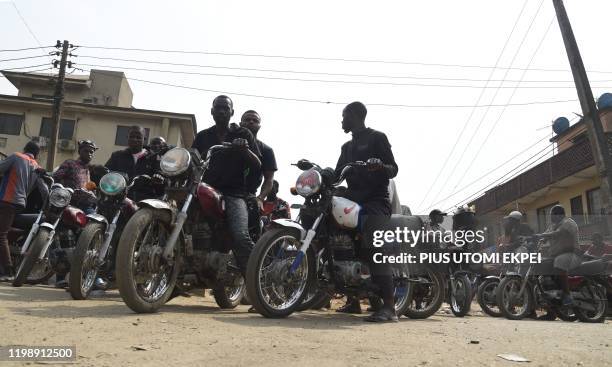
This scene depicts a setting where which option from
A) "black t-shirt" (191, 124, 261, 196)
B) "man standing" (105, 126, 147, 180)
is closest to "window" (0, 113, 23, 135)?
"man standing" (105, 126, 147, 180)

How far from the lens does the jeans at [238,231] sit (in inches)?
159

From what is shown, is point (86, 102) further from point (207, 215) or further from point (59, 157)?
point (207, 215)

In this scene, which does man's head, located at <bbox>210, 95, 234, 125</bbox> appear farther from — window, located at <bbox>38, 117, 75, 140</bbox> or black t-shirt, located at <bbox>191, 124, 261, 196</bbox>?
window, located at <bbox>38, 117, 75, 140</bbox>

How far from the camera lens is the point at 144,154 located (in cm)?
566

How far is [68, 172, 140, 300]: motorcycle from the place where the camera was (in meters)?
4.30

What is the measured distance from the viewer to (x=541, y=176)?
21453mm

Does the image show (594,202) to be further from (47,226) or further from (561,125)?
(47,226)

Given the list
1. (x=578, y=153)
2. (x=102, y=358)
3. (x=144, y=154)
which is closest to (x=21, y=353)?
(x=102, y=358)

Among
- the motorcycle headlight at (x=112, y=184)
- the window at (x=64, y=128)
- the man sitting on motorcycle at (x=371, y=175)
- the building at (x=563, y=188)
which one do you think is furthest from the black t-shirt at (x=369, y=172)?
the window at (x=64, y=128)

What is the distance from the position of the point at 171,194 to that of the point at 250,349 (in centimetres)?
171

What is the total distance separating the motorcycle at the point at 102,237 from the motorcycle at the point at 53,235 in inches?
27.5

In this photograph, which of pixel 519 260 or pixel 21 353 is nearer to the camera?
pixel 21 353

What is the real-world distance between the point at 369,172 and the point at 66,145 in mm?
28137

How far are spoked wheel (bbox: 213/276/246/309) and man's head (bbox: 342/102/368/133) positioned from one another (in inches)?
70.6
